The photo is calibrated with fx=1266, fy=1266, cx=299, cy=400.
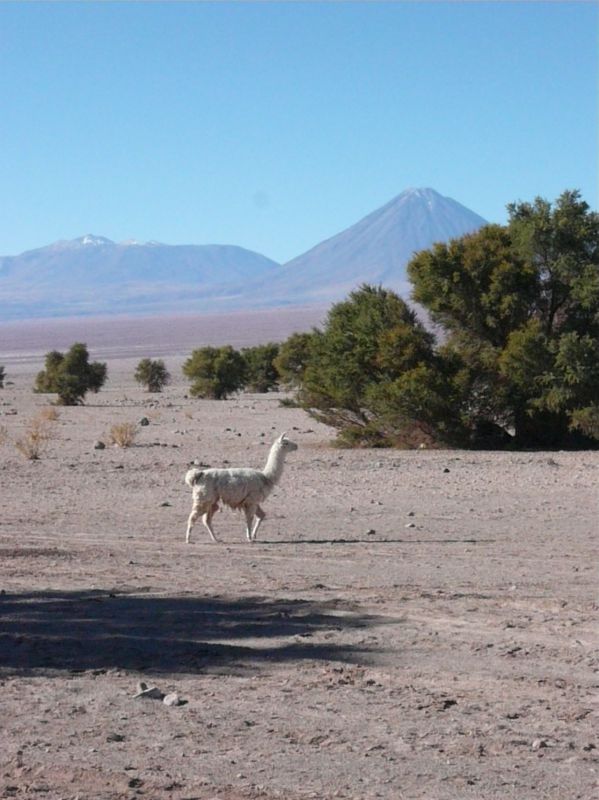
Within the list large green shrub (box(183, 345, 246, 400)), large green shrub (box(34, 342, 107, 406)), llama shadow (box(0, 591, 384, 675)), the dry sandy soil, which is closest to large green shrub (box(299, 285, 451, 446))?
the dry sandy soil

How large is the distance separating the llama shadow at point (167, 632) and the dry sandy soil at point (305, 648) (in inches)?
1.2

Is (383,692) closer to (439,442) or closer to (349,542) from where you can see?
(349,542)

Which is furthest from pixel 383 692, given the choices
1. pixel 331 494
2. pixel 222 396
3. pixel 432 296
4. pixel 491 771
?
pixel 222 396

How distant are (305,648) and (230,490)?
617 centimetres

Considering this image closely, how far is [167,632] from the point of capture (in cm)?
1020

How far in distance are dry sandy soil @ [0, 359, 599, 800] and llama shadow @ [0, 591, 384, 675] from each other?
3 cm

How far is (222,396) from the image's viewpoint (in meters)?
52.9

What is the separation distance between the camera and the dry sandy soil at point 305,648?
6.87 metres

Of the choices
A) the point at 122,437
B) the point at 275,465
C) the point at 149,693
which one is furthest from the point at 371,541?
the point at 122,437

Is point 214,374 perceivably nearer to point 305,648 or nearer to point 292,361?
point 292,361

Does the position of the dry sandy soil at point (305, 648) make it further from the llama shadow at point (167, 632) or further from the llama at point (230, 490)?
the llama at point (230, 490)

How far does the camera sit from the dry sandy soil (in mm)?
6871

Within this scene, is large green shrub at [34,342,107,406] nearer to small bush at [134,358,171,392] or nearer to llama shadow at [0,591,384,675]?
small bush at [134,358,171,392]

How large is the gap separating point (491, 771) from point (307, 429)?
2892 cm
